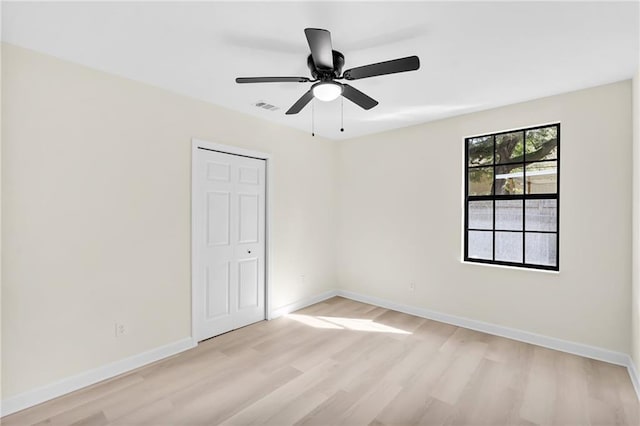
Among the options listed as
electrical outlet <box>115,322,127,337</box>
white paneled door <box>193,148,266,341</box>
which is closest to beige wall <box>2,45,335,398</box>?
electrical outlet <box>115,322,127,337</box>

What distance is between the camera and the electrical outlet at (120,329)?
2627 mm

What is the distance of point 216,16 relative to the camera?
73.0 inches

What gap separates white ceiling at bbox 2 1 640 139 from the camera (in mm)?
1802

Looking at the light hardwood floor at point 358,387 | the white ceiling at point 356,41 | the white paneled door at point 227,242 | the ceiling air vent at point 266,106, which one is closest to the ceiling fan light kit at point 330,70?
the white ceiling at point 356,41

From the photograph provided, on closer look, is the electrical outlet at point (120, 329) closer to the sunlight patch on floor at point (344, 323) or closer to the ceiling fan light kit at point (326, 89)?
the sunlight patch on floor at point (344, 323)

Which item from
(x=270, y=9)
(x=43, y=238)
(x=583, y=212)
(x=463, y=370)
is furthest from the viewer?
(x=583, y=212)

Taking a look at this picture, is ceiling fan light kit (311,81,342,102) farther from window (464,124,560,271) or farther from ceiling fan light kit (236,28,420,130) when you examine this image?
window (464,124,560,271)

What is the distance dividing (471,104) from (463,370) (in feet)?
8.98

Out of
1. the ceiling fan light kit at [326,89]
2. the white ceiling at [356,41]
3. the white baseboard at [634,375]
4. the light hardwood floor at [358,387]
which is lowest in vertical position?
the light hardwood floor at [358,387]

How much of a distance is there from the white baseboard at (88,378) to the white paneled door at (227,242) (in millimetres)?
305

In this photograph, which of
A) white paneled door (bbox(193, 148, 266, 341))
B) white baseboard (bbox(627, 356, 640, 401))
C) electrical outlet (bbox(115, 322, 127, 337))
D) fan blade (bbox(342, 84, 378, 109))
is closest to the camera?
fan blade (bbox(342, 84, 378, 109))

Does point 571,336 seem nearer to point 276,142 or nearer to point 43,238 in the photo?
point 276,142

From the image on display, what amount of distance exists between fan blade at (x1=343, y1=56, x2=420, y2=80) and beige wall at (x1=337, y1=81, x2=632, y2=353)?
86.1 inches

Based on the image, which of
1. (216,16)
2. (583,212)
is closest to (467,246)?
(583,212)
